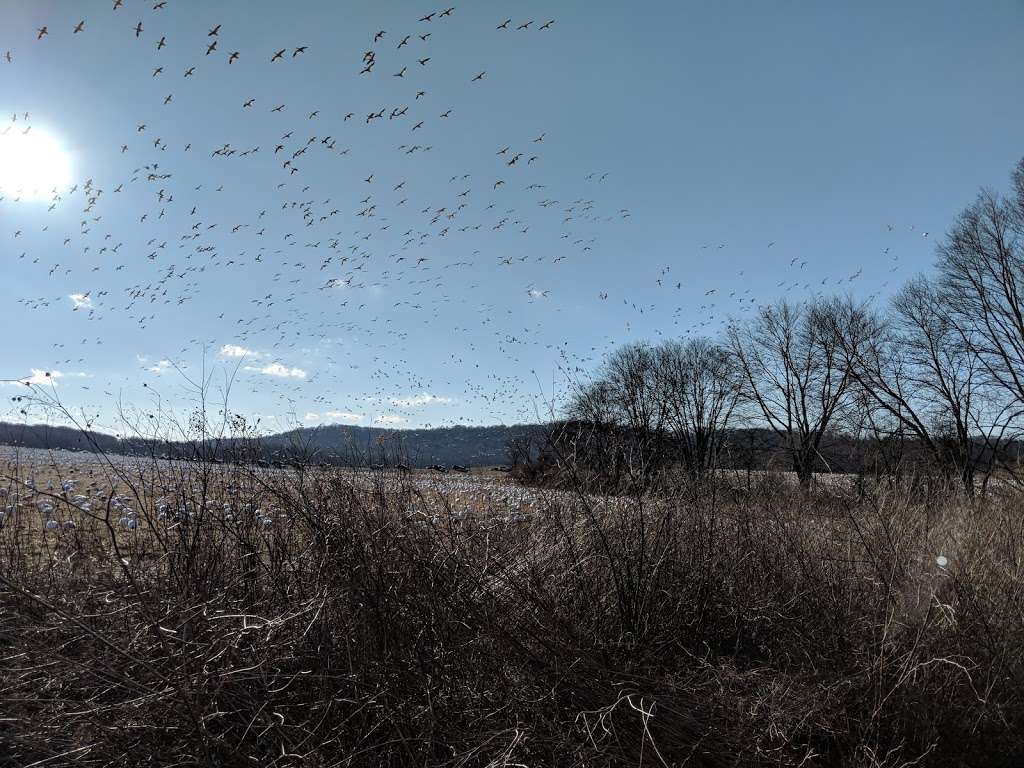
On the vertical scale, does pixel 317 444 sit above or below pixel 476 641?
above

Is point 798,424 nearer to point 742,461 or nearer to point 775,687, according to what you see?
point 742,461

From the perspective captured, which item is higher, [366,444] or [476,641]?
[366,444]

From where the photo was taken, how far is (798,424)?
3706 cm

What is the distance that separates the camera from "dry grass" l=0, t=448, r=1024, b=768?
239 cm

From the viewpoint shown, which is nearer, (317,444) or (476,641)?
(476,641)

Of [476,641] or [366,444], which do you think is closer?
[476,641]

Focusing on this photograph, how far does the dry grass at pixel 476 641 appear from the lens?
7.83 feet

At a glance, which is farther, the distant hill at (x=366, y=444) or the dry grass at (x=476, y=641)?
the distant hill at (x=366, y=444)

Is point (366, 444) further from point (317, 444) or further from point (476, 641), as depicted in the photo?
point (476, 641)

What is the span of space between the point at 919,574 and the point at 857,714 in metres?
1.43

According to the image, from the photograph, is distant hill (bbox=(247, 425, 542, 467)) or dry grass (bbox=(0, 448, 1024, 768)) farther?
distant hill (bbox=(247, 425, 542, 467))

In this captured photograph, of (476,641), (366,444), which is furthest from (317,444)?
(476,641)

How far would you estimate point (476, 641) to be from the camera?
2955mm

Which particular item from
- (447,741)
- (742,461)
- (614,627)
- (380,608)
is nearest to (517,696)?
(447,741)
